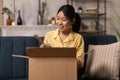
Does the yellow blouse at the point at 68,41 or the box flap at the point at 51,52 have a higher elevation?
the yellow blouse at the point at 68,41

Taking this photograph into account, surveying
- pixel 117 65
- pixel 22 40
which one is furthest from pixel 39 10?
pixel 117 65

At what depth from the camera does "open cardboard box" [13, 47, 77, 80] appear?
5.41 ft

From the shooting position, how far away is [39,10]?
4828mm

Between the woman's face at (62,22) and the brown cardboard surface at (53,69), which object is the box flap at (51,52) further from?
the woman's face at (62,22)

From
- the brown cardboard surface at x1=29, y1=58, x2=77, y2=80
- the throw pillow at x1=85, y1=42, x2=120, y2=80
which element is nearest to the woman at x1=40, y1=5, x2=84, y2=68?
the throw pillow at x1=85, y1=42, x2=120, y2=80

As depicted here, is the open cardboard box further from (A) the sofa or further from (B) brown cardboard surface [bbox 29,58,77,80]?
(A) the sofa

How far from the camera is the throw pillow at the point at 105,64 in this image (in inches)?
84.9

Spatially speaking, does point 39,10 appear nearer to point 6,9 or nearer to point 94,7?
point 6,9

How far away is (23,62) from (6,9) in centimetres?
250

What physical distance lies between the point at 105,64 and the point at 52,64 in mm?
708

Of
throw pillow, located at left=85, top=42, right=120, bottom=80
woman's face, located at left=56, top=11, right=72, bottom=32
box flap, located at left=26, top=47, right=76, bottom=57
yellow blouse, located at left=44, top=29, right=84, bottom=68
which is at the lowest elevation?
throw pillow, located at left=85, top=42, right=120, bottom=80

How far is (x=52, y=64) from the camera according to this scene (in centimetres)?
166

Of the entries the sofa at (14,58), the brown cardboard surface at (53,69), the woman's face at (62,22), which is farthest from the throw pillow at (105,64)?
the brown cardboard surface at (53,69)

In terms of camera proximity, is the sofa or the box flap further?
the sofa
